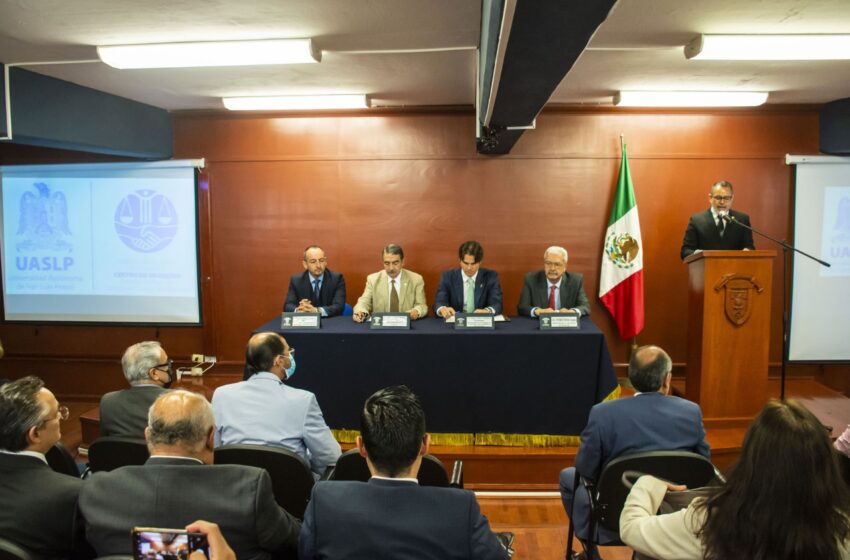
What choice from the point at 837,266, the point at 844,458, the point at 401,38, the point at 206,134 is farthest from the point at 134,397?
the point at 837,266

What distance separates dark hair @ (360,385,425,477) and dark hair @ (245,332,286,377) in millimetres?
1008

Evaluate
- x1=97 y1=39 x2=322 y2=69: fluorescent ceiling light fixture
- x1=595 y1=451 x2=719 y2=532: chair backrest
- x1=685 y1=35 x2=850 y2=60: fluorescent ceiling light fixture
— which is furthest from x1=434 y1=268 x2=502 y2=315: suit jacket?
x1=595 y1=451 x2=719 y2=532: chair backrest

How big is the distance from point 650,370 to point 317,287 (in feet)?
9.40

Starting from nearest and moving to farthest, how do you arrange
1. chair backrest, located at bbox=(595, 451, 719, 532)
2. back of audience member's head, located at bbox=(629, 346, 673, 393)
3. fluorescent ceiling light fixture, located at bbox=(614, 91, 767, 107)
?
chair backrest, located at bbox=(595, 451, 719, 532)
back of audience member's head, located at bbox=(629, 346, 673, 393)
fluorescent ceiling light fixture, located at bbox=(614, 91, 767, 107)

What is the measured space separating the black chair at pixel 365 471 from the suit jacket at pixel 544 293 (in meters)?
2.27

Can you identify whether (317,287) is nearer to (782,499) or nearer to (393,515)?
(393,515)

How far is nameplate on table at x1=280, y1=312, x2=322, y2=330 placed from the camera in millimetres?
3658

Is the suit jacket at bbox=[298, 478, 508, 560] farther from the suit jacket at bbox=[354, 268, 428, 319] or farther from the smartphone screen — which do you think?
the suit jacket at bbox=[354, 268, 428, 319]

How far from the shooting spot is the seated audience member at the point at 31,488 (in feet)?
4.90

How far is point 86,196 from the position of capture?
5191 millimetres

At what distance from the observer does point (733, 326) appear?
369 centimetres

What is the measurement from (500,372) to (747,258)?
5.74 ft

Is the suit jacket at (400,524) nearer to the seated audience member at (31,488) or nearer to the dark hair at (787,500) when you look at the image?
the dark hair at (787,500)

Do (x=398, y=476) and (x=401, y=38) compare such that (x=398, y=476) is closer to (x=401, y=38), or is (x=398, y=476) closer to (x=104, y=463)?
(x=104, y=463)
